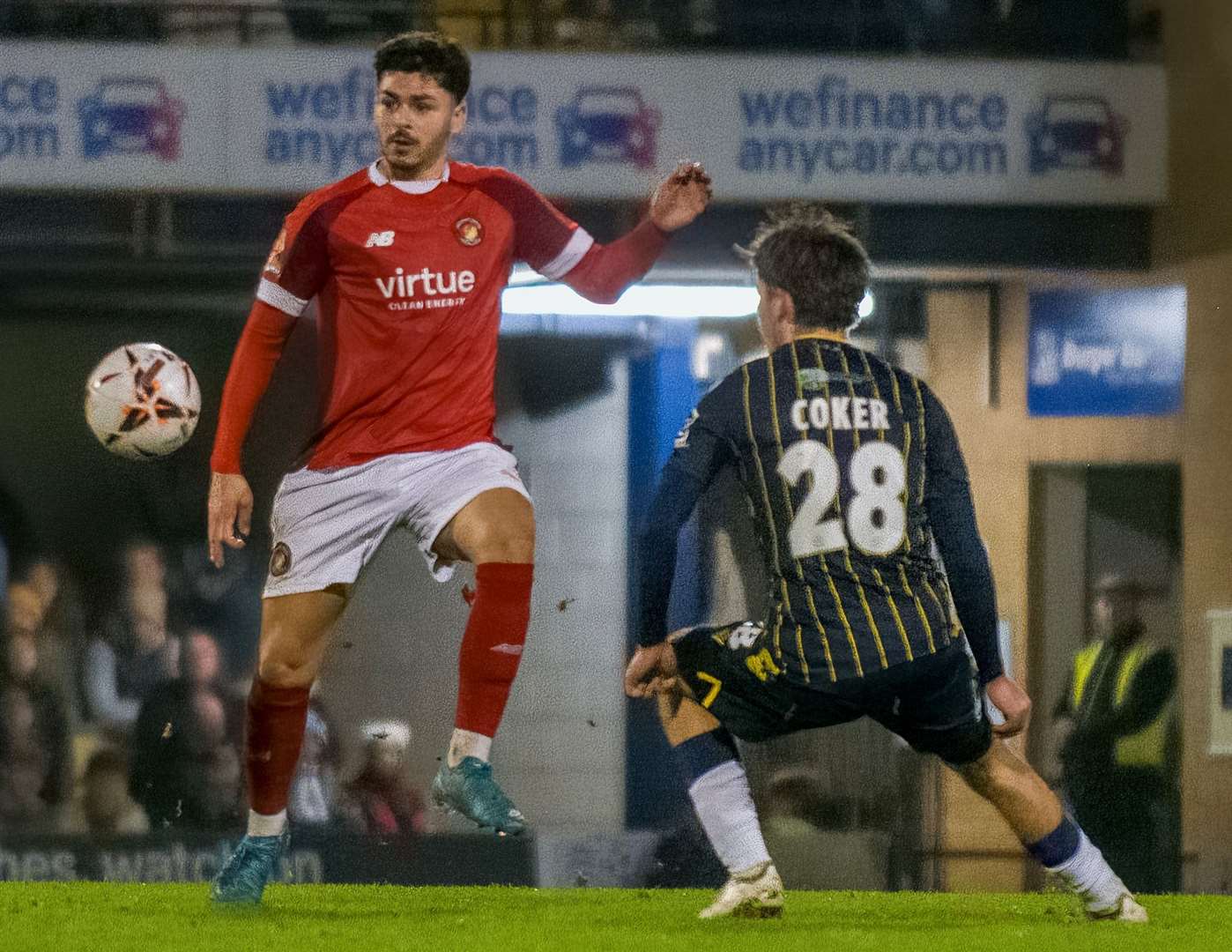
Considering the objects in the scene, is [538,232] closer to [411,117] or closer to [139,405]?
[411,117]

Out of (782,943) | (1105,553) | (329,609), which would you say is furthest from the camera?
(1105,553)

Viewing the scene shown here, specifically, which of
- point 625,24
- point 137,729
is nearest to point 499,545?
point 137,729

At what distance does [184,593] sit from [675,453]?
5.01 m

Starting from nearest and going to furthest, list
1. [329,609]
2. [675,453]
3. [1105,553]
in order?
[675,453]
[329,609]
[1105,553]

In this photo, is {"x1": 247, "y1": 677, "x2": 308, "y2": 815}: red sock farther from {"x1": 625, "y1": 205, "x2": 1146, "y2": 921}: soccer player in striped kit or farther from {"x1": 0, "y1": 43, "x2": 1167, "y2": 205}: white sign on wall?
{"x1": 0, "y1": 43, "x2": 1167, "y2": 205}: white sign on wall

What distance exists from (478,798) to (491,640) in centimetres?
39

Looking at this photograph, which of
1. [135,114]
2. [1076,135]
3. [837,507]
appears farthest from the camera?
[1076,135]

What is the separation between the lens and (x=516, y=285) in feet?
29.9

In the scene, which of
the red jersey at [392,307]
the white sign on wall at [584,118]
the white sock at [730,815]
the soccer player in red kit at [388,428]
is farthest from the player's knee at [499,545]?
the white sign on wall at [584,118]

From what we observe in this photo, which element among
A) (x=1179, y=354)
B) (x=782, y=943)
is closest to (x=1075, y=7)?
(x=1179, y=354)

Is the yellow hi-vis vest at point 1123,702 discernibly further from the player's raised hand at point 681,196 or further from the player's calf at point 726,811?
the player's calf at point 726,811

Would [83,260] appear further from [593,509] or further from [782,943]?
[782,943]

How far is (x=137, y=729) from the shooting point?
891 cm

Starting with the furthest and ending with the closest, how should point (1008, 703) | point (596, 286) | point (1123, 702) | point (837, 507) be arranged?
point (1123, 702)
point (596, 286)
point (1008, 703)
point (837, 507)
